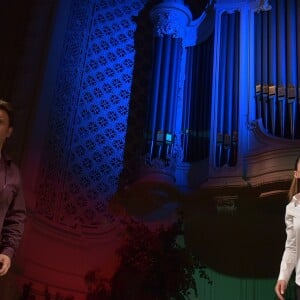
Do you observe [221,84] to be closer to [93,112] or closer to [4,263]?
[93,112]

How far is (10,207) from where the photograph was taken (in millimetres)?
1878

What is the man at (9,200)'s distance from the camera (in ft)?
5.99

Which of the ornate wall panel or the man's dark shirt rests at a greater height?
the ornate wall panel

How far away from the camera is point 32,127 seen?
157 inches

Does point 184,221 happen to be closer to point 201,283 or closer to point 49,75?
point 201,283

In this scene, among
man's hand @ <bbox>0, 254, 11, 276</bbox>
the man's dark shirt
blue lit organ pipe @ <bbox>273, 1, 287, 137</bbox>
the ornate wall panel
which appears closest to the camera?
man's hand @ <bbox>0, 254, 11, 276</bbox>

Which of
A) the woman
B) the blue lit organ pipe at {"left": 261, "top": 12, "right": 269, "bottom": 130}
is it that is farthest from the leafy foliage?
the woman

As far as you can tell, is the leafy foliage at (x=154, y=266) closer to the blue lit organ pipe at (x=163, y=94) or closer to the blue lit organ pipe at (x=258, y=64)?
the blue lit organ pipe at (x=163, y=94)

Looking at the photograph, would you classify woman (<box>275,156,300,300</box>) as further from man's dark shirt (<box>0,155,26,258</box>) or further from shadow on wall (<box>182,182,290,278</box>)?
shadow on wall (<box>182,182,290,278</box>)

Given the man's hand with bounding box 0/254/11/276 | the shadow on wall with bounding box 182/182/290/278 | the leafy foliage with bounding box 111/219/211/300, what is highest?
the shadow on wall with bounding box 182/182/290/278

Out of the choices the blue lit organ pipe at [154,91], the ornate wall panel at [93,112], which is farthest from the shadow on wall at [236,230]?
the ornate wall panel at [93,112]

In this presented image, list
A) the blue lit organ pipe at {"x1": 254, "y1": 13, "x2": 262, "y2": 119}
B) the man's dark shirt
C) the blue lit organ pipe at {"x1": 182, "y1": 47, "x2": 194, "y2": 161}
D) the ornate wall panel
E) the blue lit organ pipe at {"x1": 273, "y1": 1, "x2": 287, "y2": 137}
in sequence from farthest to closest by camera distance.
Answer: the blue lit organ pipe at {"x1": 182, "y1": 47, "x2": 194, "y2": 161}, the ornate wall panel, the blue lit organ pipe at {"x1": 254, "y1": 13, "x2": 262, "y2": 119}, the blue lit organ pipe at {"x1": 273, "y1": 1, "x2": 287, "y2": 137}, the man's dark shirt

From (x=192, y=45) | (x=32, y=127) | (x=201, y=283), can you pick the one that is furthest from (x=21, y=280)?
(x=192, y=45)

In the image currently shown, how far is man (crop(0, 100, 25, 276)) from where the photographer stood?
1826 millimetres
